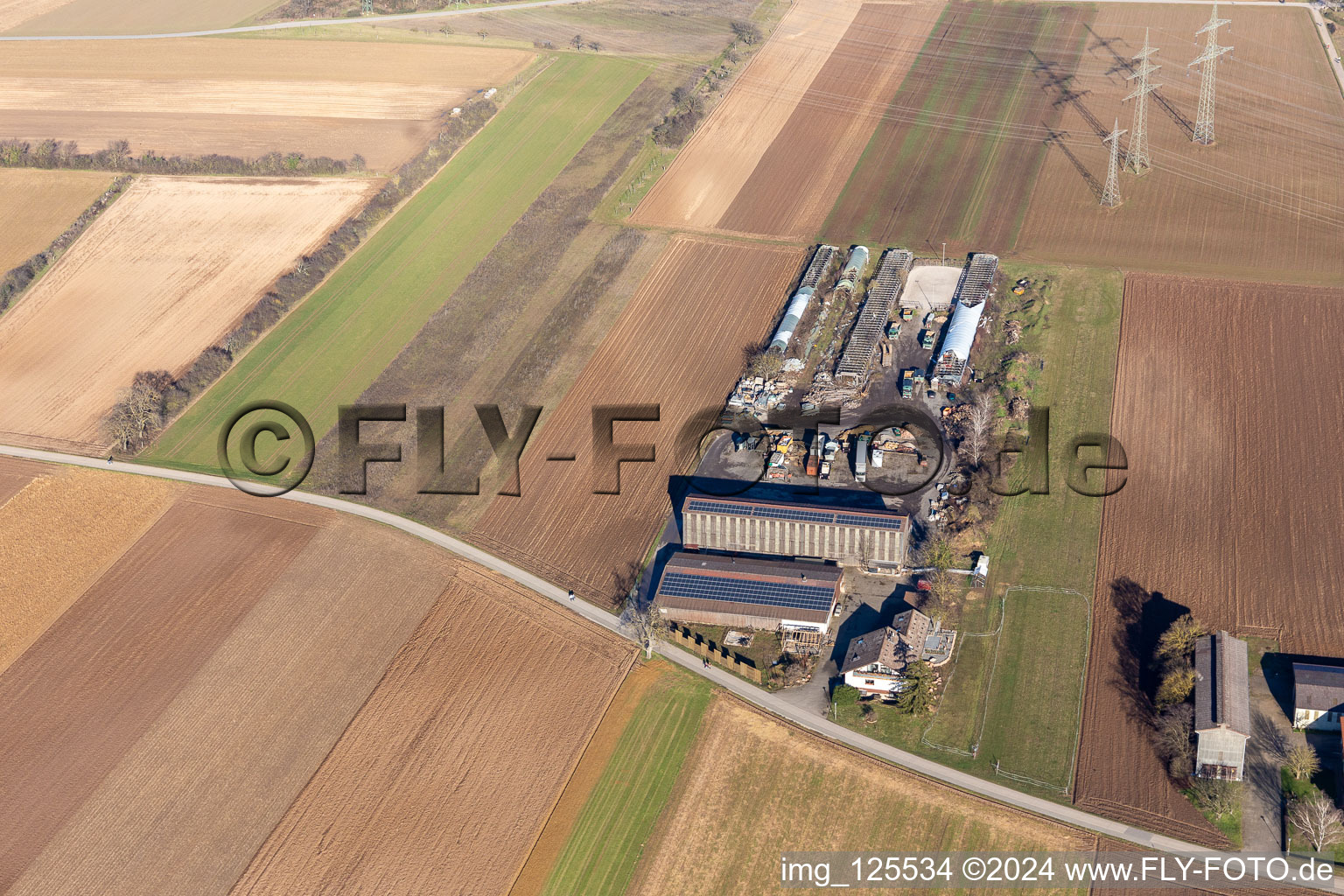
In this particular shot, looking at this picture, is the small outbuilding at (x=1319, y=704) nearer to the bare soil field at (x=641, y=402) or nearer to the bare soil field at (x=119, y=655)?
the bare soil field at (x=641, y=402)

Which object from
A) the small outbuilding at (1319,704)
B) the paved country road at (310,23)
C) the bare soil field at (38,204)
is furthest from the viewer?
the paved country road at (310,23)

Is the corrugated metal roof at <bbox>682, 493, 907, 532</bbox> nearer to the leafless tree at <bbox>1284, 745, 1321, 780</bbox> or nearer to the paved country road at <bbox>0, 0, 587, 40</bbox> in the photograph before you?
the leafless tree at <bbox>1284, 745, 1321, 780</bbox>

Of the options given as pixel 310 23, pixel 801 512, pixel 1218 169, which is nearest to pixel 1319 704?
pixel 801 512

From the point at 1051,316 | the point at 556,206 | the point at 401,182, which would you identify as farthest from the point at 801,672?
the point at 401,182

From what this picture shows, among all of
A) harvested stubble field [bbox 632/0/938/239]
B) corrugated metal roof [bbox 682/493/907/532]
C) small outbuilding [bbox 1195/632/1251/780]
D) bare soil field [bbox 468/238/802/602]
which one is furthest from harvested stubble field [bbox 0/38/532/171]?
small outbuilding [bbox 1195/632/1251/780]

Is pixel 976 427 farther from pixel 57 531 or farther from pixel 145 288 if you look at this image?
pixel 145 288

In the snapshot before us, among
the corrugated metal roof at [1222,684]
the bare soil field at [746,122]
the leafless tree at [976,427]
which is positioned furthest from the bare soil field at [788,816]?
the bare soil field at [746,122]
